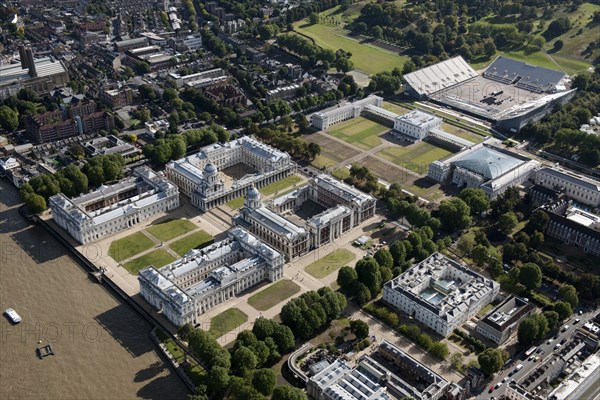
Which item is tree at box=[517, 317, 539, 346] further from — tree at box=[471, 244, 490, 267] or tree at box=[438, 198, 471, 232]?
tree at box=[438, 198, 471, 232]

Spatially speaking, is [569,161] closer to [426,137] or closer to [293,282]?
[426,137]

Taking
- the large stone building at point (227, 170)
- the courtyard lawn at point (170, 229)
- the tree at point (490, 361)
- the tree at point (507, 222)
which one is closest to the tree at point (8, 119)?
the large stone building at point (227, 170)

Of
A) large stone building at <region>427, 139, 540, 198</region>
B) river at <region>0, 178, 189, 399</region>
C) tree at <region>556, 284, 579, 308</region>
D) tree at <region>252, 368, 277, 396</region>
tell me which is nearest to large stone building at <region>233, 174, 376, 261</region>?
large stone building at <region>427, 139, 540, 198</region>

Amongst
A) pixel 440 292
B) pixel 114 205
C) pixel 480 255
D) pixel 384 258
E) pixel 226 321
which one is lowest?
pixel 440 292

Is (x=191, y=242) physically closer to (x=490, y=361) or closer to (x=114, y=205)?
(x=114, y=205)

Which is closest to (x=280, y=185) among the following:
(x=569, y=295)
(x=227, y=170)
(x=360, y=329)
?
(x=227, y=170)

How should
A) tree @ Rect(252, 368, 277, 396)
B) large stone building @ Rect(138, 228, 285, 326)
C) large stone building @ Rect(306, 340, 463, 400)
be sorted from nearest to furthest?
large stone building @ Rect(306, 340, 463, 400), tree @ Rect(252, 368, 277, 396), large stone building @ Rect(138, 228, 285, 326)
